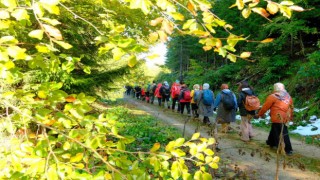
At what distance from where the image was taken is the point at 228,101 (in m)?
9.02

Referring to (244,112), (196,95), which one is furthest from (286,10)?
(196,95)

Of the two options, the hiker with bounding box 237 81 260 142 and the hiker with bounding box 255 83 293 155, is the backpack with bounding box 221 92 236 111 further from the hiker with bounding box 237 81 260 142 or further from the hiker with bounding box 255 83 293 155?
the hiker with bounding box 255 83 293 155

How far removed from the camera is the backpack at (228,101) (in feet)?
29.5

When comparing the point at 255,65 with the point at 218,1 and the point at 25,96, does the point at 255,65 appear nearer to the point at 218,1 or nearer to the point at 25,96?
the point at 218,1

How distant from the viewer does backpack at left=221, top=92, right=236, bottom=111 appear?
29.5 ft

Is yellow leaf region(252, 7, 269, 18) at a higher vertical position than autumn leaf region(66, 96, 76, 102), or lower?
higher

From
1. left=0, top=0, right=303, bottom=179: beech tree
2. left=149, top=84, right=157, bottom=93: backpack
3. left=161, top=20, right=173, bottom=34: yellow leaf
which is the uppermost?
left=149, top=84, right=157, bottom=93: backpack

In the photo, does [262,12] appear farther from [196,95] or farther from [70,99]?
[196,95]

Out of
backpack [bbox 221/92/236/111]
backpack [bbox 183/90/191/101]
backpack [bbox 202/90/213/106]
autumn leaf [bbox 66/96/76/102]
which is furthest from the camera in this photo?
backpack [bbox 183/90/191/101]

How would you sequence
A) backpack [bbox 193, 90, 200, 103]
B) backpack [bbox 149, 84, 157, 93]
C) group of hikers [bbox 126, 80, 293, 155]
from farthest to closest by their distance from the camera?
backpack [bbox 149, 84, 157, 93] < backpack [bbox 193, 90, 200, 103] < group of hikers [bbox 126, 80, 293, 155]

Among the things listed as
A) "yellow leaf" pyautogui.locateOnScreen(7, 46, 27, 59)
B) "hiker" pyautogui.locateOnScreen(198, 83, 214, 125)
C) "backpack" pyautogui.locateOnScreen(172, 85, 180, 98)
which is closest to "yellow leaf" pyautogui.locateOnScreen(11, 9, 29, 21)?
"yellow leaf" pyautogui.locateOnScreen(7, 46, 27, 59)

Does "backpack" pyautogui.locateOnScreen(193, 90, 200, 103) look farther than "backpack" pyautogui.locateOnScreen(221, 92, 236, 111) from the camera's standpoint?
Yes

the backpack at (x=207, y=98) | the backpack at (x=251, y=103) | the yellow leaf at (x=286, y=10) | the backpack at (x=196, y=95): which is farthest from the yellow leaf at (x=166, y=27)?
the backpack at (x=196, y=95)

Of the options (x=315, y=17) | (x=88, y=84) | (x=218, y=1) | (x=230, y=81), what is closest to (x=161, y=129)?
(x=88, y=84)
